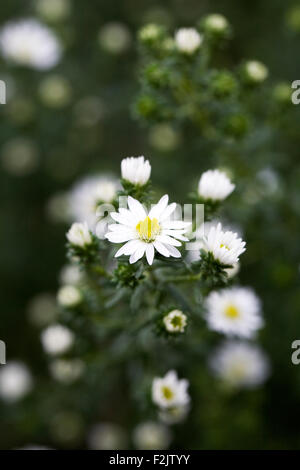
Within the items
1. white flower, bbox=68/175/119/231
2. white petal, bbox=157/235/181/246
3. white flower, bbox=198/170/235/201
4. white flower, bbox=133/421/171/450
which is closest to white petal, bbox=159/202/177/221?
white petal, bbox=157/235/181/246

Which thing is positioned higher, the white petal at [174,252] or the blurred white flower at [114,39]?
the blurred white flower at [114,39]

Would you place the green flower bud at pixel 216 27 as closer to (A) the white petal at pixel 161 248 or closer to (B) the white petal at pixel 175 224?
(B) the white petal at pixel 175 224

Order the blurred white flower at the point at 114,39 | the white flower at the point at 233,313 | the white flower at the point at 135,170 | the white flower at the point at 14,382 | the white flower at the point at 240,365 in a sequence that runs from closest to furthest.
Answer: the white flower at the point at 135,170
the white flower at the point at 233,313
the white flower at the point at 240,365
the white flower at the point at 14,382
the blurred white flower at the point at 114,39

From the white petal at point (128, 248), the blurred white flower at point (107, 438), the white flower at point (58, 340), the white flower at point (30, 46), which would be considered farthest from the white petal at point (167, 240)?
the white flower at point (30, 46)

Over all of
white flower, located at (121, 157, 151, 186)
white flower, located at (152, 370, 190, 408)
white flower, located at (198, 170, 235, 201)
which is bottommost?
white flower, located at (152, 370, 190, 408)

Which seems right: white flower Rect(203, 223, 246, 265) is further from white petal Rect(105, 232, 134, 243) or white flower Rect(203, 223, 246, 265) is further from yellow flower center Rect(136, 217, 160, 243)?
white petal Rect(105, 232, 134, 243)

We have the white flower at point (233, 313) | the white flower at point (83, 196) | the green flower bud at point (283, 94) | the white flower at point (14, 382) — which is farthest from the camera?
the white flower at point (83, 196)

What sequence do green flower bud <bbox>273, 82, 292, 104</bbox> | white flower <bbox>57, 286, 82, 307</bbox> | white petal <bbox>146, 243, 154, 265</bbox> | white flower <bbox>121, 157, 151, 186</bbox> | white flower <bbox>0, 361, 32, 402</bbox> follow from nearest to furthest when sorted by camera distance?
1. white petal <bbox>146, 243, 154, 265</bbox>
2. white flower <bbox>121, 157, 151, 186</bbox>
3. white flower <bbox>57, 286, 82, 307</bbox>
4. green flower bud <bbox>273, 82, 292, 104</bbox>
5. white flower <bbox>0, 361, 32, 402</bbox>
